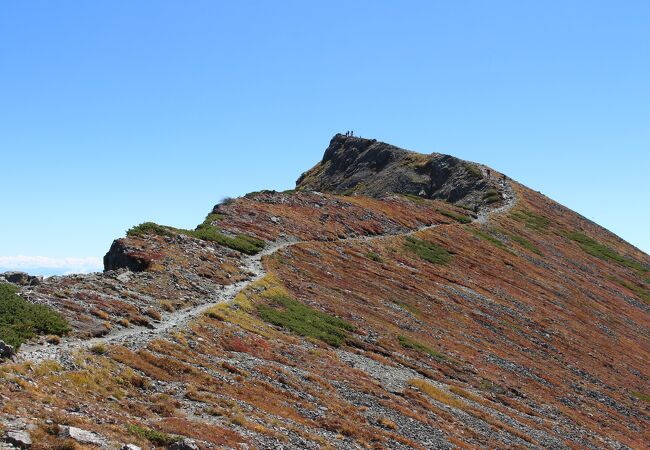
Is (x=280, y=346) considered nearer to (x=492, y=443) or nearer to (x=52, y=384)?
(x=492, y=443)

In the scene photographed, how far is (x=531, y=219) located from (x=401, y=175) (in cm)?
3393

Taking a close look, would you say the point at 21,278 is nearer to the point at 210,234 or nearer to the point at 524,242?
the point at 210,234

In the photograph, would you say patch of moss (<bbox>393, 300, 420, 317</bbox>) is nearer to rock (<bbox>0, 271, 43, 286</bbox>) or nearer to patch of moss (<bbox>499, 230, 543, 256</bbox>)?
rock (<bbox>0, 271, 43, 286</bbox>)

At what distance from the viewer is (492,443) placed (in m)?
35.8

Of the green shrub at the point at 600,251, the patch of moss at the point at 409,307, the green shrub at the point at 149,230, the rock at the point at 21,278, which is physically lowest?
the rock at the point at 21,278

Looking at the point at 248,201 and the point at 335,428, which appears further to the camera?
the point at 248,201

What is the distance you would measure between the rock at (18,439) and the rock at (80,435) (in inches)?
48.7

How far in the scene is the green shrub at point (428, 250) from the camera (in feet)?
269

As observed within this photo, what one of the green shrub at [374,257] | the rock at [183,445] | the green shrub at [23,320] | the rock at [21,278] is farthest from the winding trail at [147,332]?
the green shrub at [374,257]

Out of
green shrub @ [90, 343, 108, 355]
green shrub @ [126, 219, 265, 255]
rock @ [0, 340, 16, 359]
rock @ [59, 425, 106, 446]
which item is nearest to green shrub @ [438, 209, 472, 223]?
green shrub @ [126, 219, 265, 255]

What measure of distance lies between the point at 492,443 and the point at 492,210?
9457cm

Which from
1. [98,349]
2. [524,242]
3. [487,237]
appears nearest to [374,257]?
[487,237]

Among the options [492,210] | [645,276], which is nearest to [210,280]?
[492,210]

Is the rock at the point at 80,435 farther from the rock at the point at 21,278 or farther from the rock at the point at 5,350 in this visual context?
the rock at the point at 21,278
